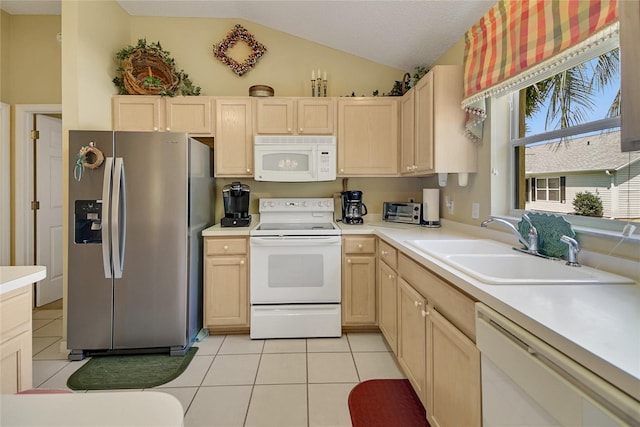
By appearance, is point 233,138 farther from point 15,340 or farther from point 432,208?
point 15,340

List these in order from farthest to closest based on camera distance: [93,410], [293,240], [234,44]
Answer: [234,44]
[293,240]
[93,410]

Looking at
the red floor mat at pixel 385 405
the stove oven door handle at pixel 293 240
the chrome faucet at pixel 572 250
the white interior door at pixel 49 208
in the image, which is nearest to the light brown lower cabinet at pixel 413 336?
the red floor mat at pixel 385 405

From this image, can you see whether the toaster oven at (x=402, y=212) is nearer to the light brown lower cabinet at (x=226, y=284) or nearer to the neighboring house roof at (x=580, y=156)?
the neighboring house roof at (x=580, y=156)

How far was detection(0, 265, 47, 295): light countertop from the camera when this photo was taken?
40.5 inches

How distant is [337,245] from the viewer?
8.17ft

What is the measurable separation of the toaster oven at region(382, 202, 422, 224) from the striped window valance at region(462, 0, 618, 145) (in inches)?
33.3

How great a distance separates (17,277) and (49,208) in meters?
2.95

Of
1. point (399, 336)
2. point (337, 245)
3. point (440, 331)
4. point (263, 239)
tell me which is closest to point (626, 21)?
point (440, 331)

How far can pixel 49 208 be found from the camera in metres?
3.31

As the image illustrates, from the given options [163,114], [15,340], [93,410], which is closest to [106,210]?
[163,114]

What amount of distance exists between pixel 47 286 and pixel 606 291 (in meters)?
4.60

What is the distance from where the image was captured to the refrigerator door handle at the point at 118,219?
2117 millimetres

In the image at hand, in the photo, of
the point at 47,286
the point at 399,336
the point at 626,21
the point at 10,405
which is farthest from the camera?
the point at 47,286

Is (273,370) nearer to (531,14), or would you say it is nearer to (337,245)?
(337,245)
